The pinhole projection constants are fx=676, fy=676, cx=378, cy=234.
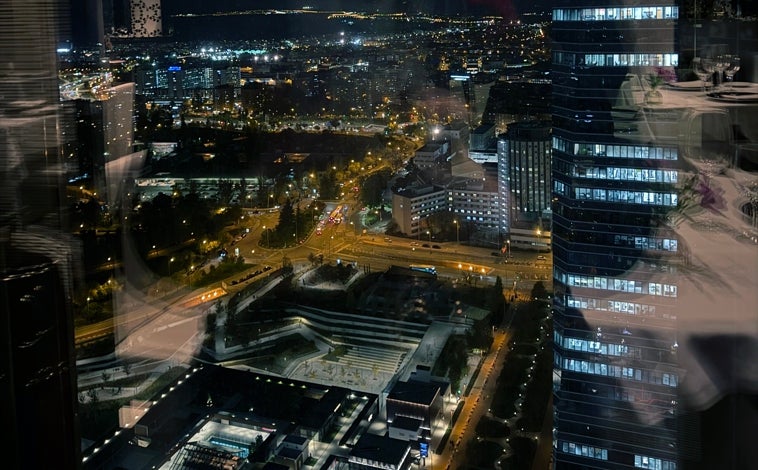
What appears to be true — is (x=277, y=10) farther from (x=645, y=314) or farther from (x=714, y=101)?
(x=714, y=101)

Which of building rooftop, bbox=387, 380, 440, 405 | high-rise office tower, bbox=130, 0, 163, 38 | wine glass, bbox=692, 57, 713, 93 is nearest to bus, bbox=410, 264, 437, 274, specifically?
building rooftop, bbox=387, 380, 440, 405

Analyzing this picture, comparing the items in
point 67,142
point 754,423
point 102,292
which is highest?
point 67,142

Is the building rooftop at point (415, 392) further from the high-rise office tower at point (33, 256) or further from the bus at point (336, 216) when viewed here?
the bus at point (336, 216)

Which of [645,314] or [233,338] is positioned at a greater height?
[645,314]

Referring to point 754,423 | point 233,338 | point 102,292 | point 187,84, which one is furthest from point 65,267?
point 187,84

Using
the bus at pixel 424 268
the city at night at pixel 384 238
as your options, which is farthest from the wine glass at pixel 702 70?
the bus at pixel 424 268

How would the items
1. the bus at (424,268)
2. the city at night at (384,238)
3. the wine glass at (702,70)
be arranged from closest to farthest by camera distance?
1. the city at night at (384,238)
2. the wine glass at (702,70)
3. the bus at (424,268)
